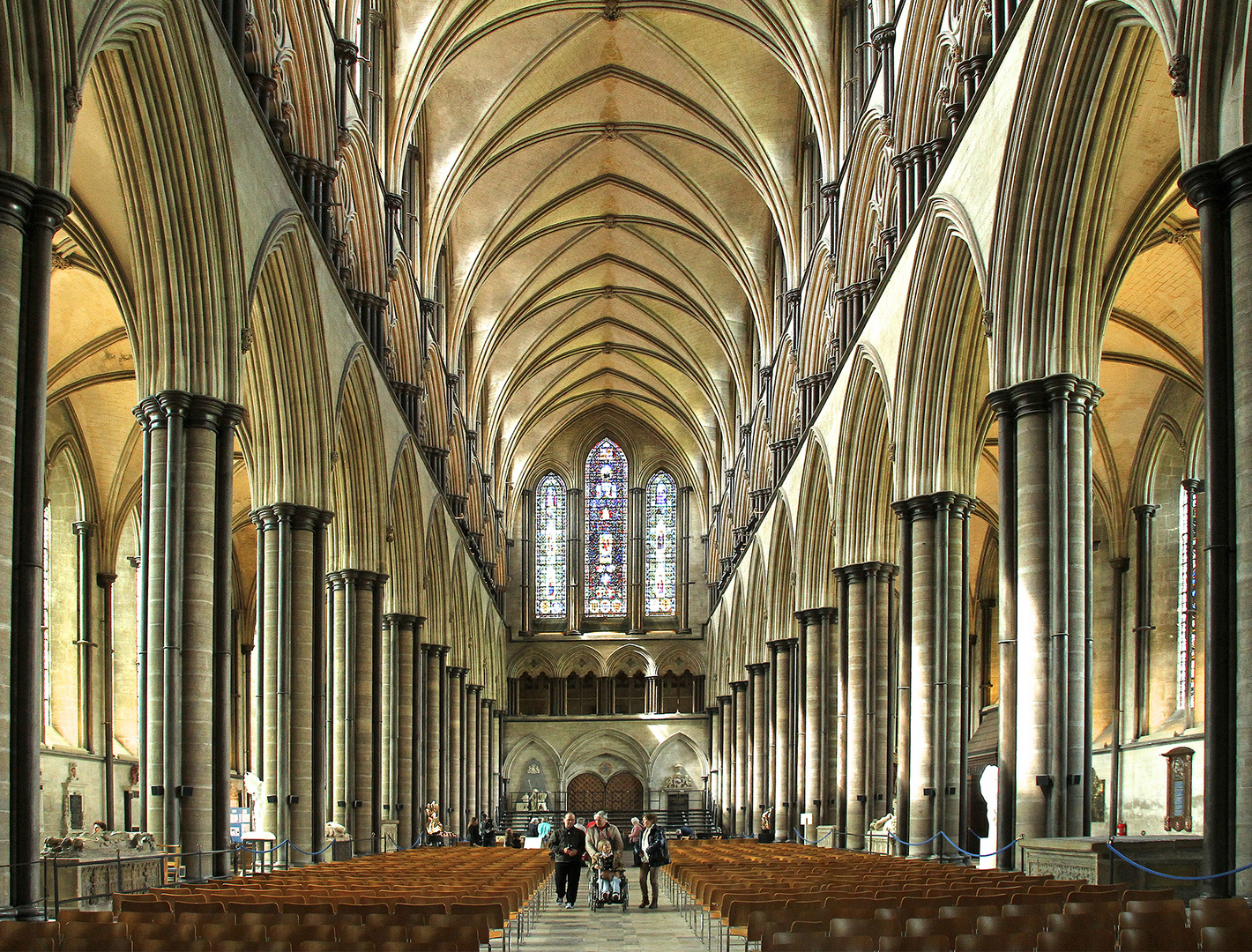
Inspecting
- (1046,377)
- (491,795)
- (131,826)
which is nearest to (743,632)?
(491,795)

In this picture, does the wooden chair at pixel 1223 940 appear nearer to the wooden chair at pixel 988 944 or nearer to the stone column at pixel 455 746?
the wooden chair at pixel 988 944

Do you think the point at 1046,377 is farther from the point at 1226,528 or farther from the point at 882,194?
the point at 882,194

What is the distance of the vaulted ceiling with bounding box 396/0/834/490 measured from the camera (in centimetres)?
2770

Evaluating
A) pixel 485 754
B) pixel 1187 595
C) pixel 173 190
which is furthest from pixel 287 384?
pixel 485 754

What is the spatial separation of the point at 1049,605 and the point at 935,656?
487 centimetres

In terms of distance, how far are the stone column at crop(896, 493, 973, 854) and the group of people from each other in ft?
12.1

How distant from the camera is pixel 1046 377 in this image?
47.4ft

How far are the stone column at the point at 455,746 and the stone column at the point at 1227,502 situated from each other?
96.6 ft

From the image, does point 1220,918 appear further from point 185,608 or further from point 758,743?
point 758,743

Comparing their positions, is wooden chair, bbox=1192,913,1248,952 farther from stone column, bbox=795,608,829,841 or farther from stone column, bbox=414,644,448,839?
stone column, bbox=414,644,448,839

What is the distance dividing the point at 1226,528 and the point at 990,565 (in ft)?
90.9

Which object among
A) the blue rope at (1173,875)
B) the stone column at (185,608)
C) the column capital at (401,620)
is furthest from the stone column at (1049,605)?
the column capital at (401,620)

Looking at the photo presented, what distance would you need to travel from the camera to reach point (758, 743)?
3903 centimetres

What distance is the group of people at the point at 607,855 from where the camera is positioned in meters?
18.4
